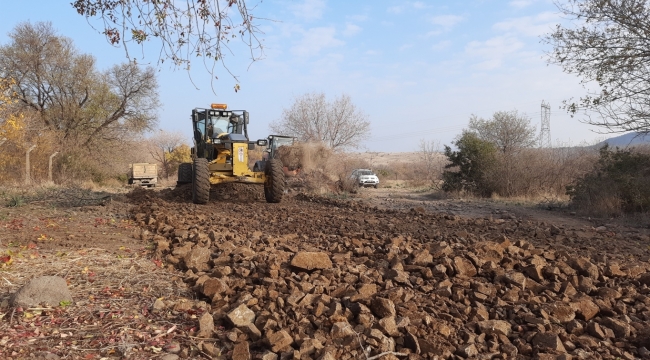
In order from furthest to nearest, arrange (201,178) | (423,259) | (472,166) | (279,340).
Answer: (472,166)
(201,178)
(423,259)
(279,340)

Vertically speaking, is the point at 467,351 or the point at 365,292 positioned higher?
the point at 365,292

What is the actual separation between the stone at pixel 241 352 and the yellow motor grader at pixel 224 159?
326 inches

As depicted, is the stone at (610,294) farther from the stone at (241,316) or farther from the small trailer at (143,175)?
the small trailer at (143,175)

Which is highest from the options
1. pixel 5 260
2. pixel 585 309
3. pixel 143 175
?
pixel 143 175

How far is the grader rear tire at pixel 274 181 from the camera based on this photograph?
11852 mm

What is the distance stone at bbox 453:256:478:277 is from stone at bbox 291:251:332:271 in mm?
1157

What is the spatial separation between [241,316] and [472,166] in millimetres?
17623

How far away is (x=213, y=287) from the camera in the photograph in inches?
163

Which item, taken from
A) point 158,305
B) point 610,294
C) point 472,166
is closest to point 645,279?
point 610,294

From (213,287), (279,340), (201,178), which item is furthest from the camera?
(201,178)

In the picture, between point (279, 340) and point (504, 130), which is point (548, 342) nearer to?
point (279, 340)

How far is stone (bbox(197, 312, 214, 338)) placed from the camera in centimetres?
343

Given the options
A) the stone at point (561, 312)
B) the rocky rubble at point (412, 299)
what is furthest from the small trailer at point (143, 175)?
the stone at point (561, 312)

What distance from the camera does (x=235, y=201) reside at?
13125mm
